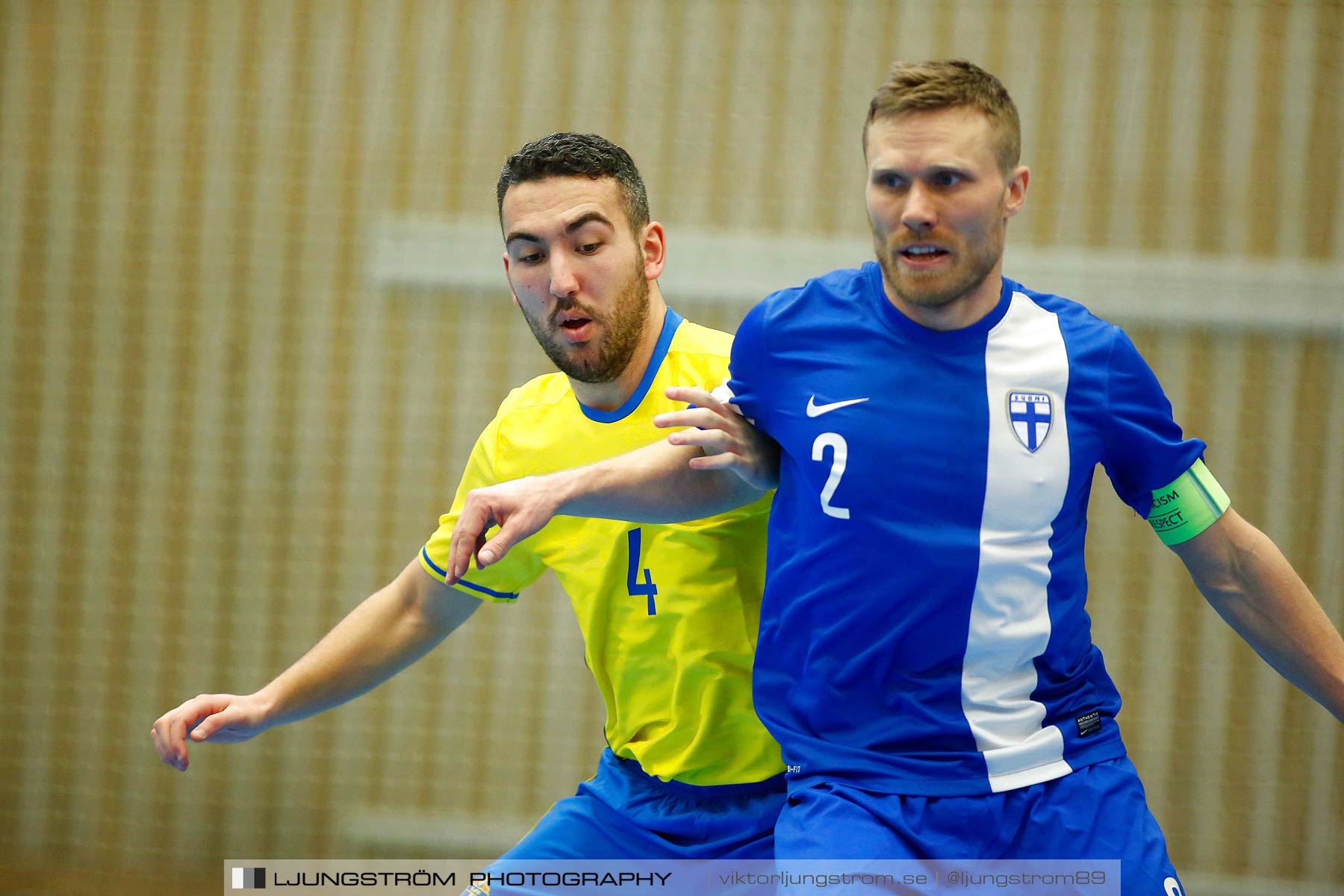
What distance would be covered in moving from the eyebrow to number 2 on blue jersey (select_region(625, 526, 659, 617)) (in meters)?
0.59

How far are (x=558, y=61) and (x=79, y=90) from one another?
6.32ft

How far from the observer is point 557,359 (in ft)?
7.34

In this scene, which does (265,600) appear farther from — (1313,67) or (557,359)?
(1313,67)

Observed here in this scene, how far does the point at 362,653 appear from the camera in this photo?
244 centimetres

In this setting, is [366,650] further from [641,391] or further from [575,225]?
[575,225]

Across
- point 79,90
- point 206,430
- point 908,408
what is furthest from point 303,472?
point 908,408

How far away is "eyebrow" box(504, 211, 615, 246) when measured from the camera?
7.24 ft

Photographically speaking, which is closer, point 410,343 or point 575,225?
point 575,225

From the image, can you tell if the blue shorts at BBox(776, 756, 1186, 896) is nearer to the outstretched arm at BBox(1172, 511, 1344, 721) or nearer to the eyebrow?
the outstretched arm at BBox(1172, 511, 1344, 721)

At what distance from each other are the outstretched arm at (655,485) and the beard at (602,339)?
27 centimetres

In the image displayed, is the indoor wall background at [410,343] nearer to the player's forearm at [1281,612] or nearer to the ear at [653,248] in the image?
the ear at [653,248]

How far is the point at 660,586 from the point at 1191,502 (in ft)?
3.15

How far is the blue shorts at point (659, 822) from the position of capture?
7.12 ft

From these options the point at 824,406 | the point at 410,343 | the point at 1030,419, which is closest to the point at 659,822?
the point at 824,406
